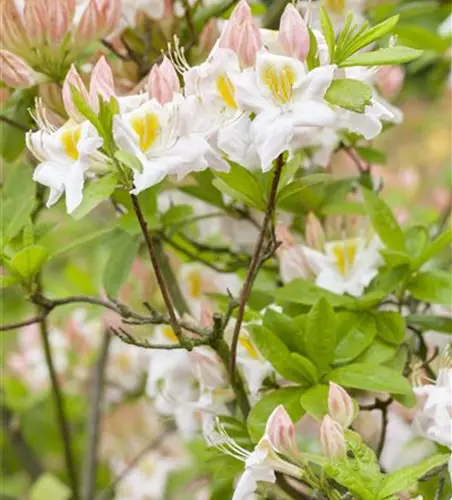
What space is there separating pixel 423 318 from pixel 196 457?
617 mm

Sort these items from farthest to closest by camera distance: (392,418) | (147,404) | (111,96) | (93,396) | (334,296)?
(147,404) → (93,396) → (392,418) → (334,296) → (111,96)

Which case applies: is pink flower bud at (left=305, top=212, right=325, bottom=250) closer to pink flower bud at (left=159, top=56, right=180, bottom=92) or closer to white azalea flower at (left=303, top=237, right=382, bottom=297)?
white azalea flower at (left=303, top=237, right=382, bottom=297)

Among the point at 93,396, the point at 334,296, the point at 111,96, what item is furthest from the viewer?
the point at 93,396

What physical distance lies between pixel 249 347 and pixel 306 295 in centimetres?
6

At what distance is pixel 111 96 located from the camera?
58cm

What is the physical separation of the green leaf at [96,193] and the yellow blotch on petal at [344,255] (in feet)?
0.90

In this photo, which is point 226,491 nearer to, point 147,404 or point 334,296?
point 334,296

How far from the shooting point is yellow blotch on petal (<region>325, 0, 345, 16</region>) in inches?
35.3

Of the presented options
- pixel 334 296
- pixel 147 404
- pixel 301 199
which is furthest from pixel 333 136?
pixel 147 404

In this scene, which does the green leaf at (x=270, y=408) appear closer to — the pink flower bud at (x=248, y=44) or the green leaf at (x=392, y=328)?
the green leaf at (x=392, y=328)

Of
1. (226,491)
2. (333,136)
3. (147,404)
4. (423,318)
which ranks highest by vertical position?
(333,136)

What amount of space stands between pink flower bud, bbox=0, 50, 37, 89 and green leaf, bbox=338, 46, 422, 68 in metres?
0.28

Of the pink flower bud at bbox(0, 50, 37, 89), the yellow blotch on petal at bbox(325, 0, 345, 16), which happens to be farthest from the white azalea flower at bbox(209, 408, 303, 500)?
the yellow blotch on petal at bbox(325, 0, 345, 16)

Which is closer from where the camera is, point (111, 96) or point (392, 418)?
point (111, 96)
